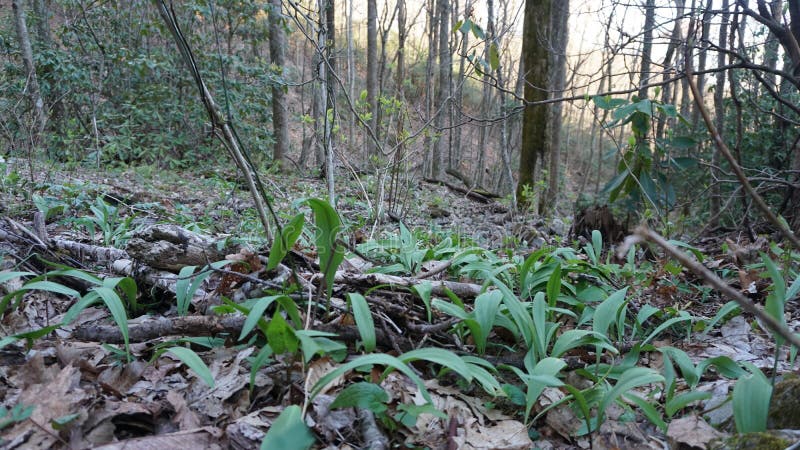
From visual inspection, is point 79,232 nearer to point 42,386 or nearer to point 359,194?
point 42,386

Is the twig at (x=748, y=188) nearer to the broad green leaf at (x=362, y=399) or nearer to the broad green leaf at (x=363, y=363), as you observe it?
the broad green leaf at (x=363, y=363)

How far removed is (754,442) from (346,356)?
1.13 metres

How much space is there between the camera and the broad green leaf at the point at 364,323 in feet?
4.76

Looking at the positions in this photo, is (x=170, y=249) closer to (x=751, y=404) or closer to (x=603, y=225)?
(x=751, y=404)

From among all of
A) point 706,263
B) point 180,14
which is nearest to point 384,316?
point 706,263

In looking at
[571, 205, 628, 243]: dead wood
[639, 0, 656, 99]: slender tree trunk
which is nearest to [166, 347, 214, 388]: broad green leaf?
[639, 0, 656, 99]: slender tree trunk

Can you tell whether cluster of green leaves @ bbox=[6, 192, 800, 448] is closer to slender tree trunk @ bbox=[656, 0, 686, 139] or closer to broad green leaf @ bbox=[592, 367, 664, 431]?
broad green leaf @ bbox=[592, 367, 664, 431]

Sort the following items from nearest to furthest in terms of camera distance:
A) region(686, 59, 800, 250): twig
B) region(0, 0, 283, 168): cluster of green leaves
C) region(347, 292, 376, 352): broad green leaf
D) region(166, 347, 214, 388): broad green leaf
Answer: region(686, 59, 800, 250): twig < region(166, 347, 214, 388): broad green leaf < region(347, 292, 376, 352): broad green leaf < region(0, 0, 283, 168): cluster of green leaves

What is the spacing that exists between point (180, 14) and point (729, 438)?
11485mm

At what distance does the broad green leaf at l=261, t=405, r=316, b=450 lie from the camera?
3.38 ft

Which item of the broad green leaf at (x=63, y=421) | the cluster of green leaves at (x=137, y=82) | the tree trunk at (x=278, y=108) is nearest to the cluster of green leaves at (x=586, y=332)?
the broad green leaf at (x=63, y=421)

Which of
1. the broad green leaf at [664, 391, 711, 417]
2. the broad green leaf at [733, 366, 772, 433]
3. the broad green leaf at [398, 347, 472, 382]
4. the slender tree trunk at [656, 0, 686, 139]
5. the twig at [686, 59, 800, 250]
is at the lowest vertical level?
the broad green leaf at [664, 391, 711, 417]

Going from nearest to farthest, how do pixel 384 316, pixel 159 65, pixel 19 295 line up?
pixel 19 295 < pixel 384 316 < pixel 159 65

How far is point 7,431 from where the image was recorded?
109 centimetres
